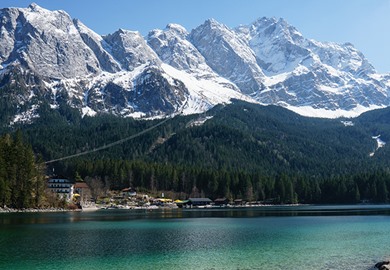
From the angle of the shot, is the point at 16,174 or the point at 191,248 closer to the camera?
the point at 191,248

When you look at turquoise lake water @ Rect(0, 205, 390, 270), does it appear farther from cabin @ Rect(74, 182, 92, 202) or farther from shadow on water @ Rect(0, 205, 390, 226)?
cabin @ Rect(74, 182, 92, 202)

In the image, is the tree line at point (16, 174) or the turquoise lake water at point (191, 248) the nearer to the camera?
the turquoise lake water at point (191, 248)

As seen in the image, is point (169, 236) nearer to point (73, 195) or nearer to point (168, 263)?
point (168, 263)

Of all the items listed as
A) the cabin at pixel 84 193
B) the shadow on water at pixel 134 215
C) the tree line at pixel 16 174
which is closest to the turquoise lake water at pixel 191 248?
the shadow on water at pixel 134 215

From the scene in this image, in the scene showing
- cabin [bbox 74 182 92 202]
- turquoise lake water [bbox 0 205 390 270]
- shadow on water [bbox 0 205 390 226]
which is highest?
cabin [bbox 74 182 92 202]

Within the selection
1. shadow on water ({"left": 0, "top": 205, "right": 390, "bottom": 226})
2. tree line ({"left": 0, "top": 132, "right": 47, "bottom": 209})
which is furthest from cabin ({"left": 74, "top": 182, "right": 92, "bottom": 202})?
tree line ({"left": 0, "top": 132, "right": 47, "bottom": 209})

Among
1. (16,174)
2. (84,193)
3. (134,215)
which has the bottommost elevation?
(134,215)

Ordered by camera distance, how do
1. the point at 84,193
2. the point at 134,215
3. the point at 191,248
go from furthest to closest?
the point at 84,193
the point at 134,215
the point at 191,248

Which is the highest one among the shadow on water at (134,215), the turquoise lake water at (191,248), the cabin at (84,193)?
the cabin at (84,193)

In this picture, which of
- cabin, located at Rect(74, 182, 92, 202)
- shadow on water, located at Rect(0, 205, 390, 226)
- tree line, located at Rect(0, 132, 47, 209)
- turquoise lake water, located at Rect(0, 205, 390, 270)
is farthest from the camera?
cabin, located at Rect(74, 182, 92, 202)

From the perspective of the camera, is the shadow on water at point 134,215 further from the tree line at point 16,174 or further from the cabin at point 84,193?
the cabin at point 84,193

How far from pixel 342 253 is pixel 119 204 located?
14443 cm

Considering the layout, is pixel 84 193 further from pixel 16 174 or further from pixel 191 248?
pixel 191 248

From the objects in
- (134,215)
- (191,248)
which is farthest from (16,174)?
(191,248)
